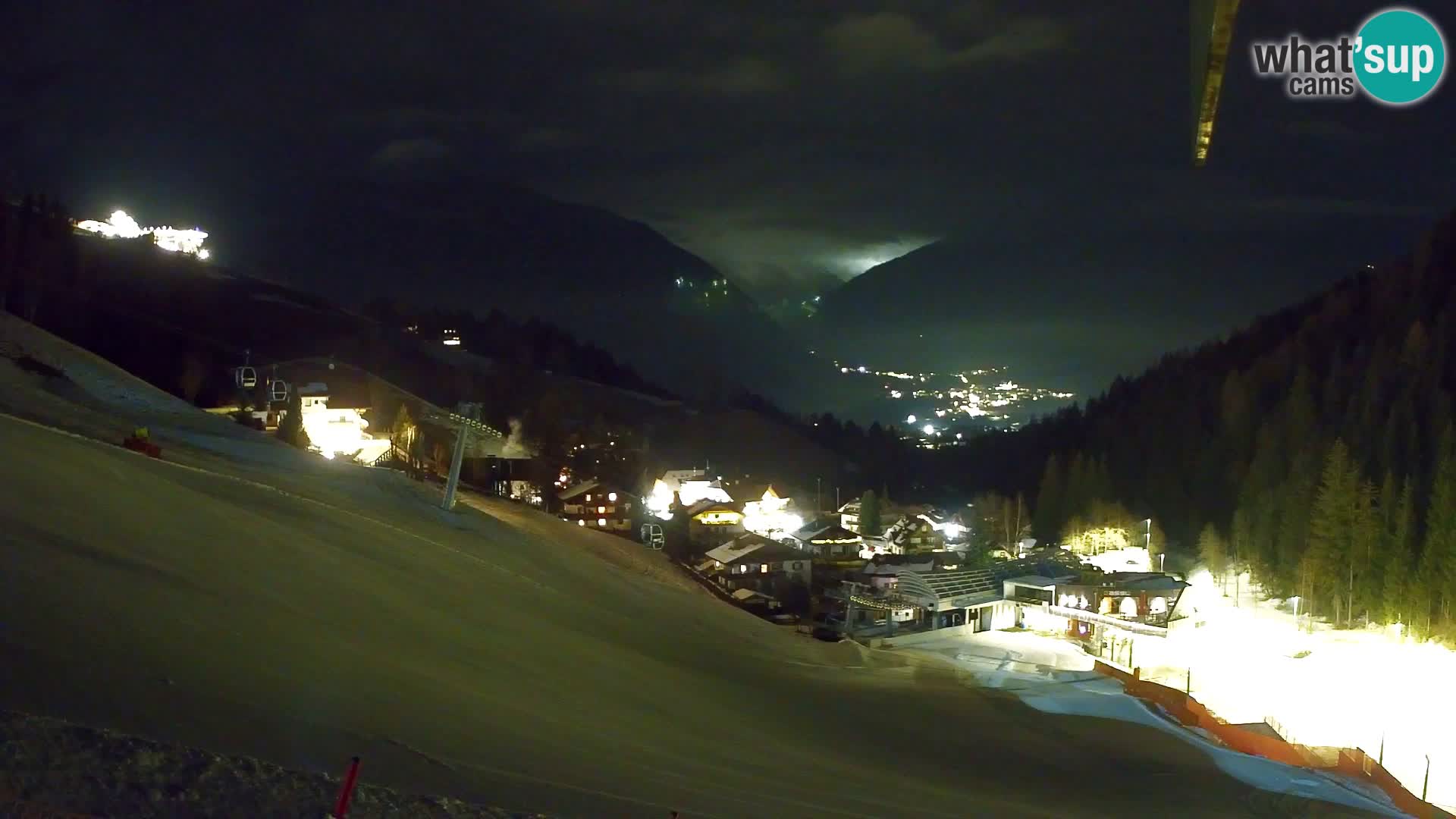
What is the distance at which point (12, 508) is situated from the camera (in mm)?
9125

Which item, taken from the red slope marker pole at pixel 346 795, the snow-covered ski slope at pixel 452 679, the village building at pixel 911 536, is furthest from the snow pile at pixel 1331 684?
the red slope marker pole at pixel 346 795

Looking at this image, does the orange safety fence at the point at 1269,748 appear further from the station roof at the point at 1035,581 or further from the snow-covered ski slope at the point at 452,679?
the station roof at the point at 1035,581

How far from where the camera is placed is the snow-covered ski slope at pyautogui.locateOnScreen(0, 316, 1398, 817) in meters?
6.14

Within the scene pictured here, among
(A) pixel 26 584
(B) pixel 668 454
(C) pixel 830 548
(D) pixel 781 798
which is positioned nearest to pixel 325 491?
(A) pixel 26 584

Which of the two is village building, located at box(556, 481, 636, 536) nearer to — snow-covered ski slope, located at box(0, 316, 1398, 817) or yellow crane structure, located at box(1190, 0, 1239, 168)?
snow-covered ski slope, located at box(0, 316, 1398, 817)

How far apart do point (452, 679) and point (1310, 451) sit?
4804 cm

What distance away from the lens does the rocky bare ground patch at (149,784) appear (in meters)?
4.45

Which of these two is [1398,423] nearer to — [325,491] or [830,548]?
[830,548]

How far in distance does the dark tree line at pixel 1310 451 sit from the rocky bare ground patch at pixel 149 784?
117 feet

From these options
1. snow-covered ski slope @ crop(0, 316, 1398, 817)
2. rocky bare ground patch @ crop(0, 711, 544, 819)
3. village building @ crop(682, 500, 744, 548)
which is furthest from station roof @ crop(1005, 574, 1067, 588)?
rocky bare ground patch @ crop(0, 711, 544, 819)

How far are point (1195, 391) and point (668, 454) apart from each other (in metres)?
40.3

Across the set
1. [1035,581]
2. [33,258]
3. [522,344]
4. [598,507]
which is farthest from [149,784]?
[522,344]

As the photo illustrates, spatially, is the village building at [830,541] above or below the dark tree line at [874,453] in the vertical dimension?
below

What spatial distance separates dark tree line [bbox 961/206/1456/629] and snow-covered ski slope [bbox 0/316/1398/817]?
26723 mm
